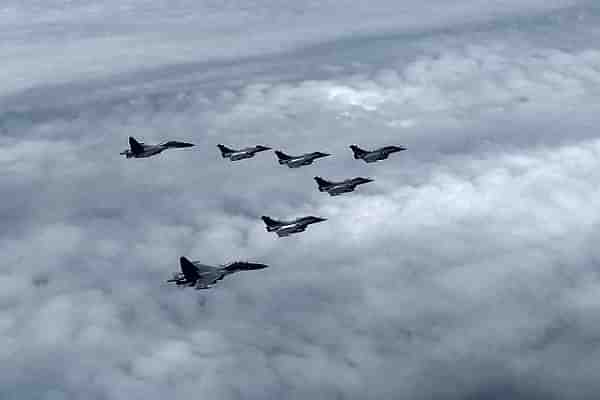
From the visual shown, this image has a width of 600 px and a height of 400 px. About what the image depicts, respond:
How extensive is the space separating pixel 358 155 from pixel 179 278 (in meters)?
76.6

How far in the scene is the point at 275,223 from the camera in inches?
6722

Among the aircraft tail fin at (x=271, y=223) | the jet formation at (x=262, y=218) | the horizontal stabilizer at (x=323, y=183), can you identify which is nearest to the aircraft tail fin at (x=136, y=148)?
the jet formation at (x=262, y=218)

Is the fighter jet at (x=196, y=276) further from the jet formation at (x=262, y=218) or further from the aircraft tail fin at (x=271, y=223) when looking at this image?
the aircraft tail fin at (x=271, y=223)

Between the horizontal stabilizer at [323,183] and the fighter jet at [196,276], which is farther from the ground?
the horizontal stabilizer at [323,183]

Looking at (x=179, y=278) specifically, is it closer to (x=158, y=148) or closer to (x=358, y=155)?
(x=158, y=148)

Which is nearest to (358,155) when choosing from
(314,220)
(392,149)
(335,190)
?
(392,149)

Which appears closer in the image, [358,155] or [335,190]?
[335,190]

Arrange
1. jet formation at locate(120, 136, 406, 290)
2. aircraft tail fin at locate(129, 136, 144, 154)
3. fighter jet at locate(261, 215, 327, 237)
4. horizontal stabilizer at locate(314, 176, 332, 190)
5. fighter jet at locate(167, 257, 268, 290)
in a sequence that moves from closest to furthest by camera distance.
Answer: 1. fighter jet at locate(167, 257, 268, 290)
2. jet formation at locate(120, 136, 406, 290)
3. fighter jet at locate(261, 215, 327, 237)
4. aircraft tail fin at locate(129, 136, 144, 154)
5. horizontal stabilizer at locate(314, 176, 332, 190)

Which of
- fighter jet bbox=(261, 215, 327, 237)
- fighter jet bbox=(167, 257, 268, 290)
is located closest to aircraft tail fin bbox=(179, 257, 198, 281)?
fighter jet bbox=(167, 257, 268, 290)

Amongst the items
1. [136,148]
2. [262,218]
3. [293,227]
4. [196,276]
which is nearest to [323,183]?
[293,227]

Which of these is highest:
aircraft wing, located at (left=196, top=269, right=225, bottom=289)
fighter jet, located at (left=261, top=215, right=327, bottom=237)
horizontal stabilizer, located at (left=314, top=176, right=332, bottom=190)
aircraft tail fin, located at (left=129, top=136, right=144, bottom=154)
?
aircraft tail fin, located at (left=129, top=136, right=144, bottom=154)

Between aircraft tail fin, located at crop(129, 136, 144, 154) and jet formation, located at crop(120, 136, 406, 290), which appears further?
aircraft tail fin, located at crop(129, 136, 144, 154)

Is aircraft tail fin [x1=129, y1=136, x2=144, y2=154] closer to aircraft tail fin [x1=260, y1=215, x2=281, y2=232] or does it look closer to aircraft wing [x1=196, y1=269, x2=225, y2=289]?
aircraft tail fin [x1=260, y1=215, x2=281, y2=232]

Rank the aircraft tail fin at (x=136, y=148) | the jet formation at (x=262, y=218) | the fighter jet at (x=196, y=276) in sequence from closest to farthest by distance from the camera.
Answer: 1. the fighter jet at (x=196, y=276)
2. the jet formation at (x=262, y=218)
3. the aircraft tail fin at (x=136, y=148)
